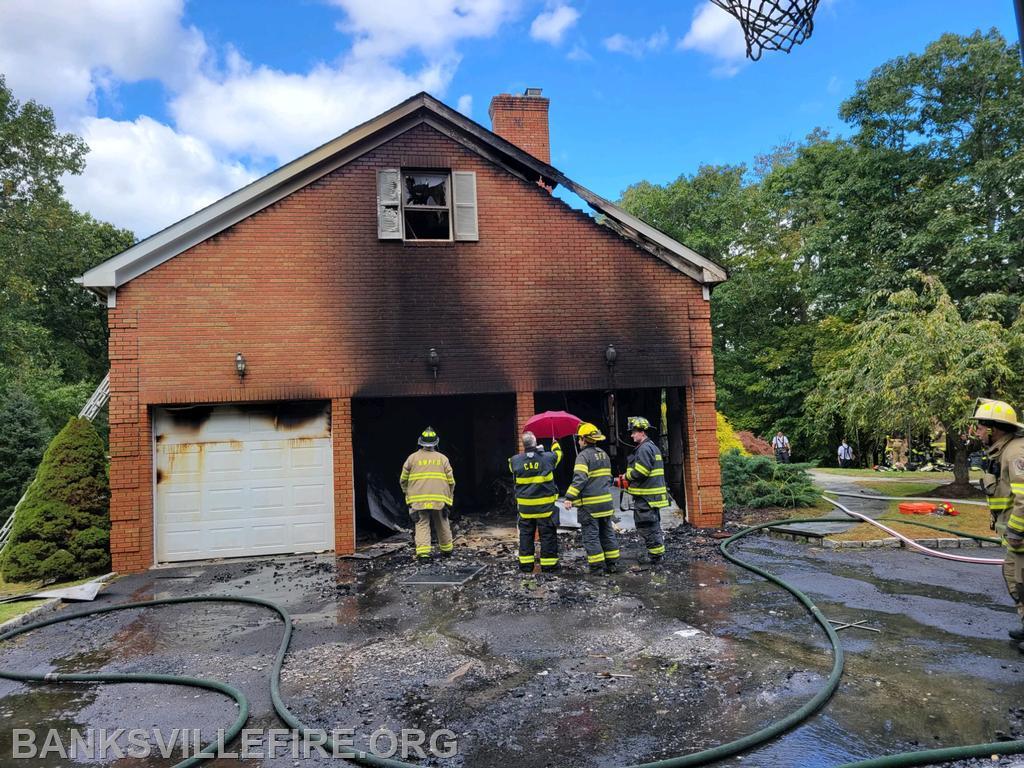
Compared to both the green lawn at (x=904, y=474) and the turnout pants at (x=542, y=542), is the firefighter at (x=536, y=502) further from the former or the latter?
the green lawn at (x=904, y=474)

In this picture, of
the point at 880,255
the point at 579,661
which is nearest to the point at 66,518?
the point at 579,661

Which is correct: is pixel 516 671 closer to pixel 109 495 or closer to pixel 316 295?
pixel 316 295

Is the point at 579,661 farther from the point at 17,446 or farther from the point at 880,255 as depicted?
the point at 880,255

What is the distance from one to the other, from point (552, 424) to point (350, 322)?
140 inches

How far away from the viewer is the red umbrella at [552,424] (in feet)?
32.3

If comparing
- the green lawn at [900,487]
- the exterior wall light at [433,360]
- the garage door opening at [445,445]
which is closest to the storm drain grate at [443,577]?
the exterior wall light at [433,360]

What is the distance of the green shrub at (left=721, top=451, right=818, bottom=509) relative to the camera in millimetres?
12703

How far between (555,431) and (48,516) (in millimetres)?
7503

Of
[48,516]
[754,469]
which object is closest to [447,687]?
[48,516]

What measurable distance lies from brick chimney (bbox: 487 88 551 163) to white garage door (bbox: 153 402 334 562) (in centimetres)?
689

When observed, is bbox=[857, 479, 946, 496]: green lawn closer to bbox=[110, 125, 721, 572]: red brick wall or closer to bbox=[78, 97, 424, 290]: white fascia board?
bbox=[110, 125, 721, 572]: red brick wall

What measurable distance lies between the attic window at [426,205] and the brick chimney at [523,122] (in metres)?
2.97

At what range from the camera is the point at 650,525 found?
8.46 meters

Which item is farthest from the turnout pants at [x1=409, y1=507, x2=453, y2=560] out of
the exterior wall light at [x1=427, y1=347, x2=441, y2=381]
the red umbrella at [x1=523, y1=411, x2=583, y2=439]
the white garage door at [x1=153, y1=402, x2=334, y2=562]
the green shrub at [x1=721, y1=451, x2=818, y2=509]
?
the green shrub at [x1=721, y1=451, x2=818, y2=509]
